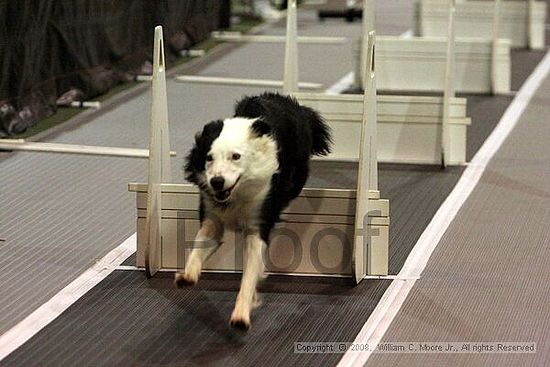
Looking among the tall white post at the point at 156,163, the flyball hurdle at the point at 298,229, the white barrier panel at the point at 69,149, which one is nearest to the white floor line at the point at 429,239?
the flyball hurdle at the point at 298,229

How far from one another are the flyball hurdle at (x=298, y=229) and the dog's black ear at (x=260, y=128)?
0.61 meters

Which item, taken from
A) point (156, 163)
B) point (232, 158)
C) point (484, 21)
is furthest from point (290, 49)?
point (484, 21)

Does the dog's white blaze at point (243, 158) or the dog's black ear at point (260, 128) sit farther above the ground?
the dog's black ear at point (260, 128)

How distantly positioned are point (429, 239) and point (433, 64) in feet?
12.8

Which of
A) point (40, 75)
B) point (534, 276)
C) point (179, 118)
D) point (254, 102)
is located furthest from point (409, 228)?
point (40, 75)

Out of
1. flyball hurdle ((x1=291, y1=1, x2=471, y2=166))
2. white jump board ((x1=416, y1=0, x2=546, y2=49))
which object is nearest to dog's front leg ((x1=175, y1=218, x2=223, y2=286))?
flyball hurdle ((x1=291, y1=1, x2=471, y2=166))

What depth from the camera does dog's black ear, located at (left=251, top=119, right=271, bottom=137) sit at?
12.9ft

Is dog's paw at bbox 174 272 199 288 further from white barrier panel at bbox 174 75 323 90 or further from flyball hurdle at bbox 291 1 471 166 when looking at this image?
white barrier panel at bbox 174 75 323 90

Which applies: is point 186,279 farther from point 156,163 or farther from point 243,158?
point 156,163

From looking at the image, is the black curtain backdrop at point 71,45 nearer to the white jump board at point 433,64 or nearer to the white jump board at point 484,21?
the white jump board at point 433,64

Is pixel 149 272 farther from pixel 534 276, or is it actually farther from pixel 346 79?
pixel 346 79

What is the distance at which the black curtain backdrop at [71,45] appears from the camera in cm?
715

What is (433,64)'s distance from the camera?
8758mm

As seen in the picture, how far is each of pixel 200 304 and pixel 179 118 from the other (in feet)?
11.8
